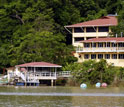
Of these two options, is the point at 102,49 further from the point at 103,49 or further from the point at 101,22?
the point at 101,22

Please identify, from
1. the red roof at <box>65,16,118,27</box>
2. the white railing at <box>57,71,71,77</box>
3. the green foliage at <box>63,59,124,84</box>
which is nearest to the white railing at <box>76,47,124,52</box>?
the green foliage at <box>63,59,124,84</box>

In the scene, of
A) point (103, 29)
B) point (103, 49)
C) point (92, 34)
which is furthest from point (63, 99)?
point (92, 34)

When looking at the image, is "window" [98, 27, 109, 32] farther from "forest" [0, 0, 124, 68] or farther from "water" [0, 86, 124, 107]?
"water" [0, 86, 124, 107]

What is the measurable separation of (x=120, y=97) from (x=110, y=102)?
16.0ft

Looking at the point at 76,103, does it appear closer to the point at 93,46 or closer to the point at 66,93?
the point at 66,93

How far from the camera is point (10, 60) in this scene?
80.8 meters

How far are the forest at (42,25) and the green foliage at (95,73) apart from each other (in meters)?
6.97

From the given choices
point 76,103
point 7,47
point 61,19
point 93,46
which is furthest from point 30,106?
point 61,19

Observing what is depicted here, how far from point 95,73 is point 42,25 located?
1756cm

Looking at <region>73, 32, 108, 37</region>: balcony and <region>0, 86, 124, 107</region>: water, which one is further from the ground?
<region>73, 32, 108, 37</region>: balcony

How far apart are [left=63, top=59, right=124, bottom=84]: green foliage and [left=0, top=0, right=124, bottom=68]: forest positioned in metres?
6.97

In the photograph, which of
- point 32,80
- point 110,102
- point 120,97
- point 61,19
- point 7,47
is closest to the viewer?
point 110,102

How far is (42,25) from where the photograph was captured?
81812mm

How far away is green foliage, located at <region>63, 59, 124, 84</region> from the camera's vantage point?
219 feet
